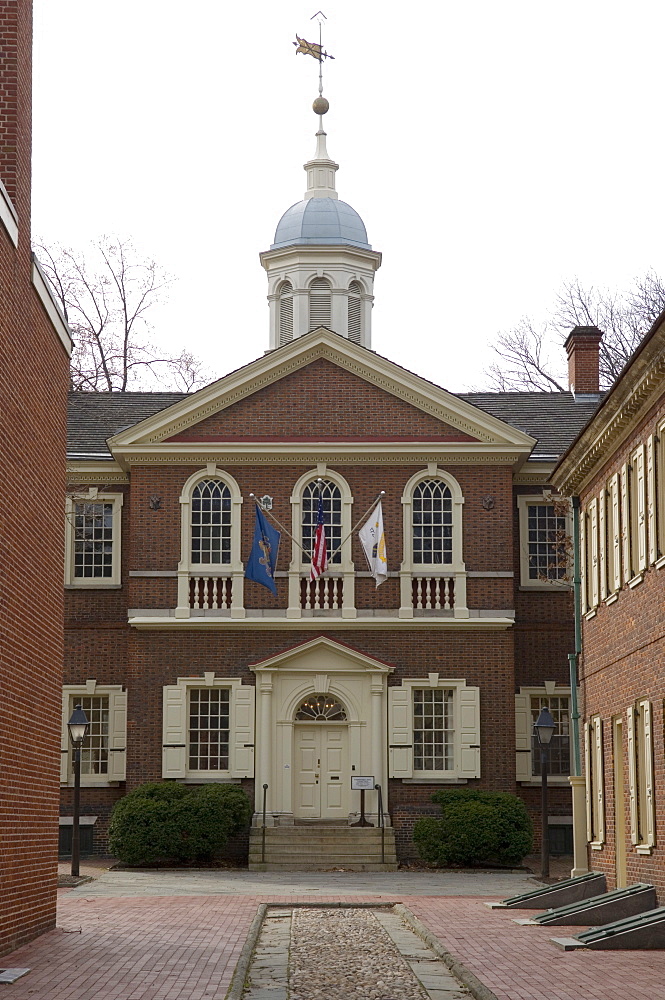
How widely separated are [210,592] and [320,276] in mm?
9730

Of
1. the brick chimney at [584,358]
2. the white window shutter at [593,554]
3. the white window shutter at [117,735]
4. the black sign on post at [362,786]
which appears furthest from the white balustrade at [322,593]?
the brick chimney at [584,358]

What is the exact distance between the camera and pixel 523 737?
3038 cm

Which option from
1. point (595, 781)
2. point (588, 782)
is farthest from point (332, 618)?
point (595, 781)

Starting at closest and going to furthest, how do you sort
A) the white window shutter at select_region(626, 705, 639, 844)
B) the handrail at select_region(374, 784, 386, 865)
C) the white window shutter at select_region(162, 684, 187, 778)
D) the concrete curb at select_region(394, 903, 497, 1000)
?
1. the concrete curb at select_region(394, 903, 497, 1000)
2. the white window shutter at select_region(626, 705, 639, 844)
3. the handrail at select_region(374, 784, 386, 865)
4. the white window shutter at select_region(162, 684, 187, 778)

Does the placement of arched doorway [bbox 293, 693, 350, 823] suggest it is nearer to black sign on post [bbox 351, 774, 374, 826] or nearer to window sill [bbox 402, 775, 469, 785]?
black sign on post [bbox 351, 774, 374, 826]

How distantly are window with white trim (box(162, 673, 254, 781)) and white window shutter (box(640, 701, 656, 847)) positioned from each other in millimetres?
12835

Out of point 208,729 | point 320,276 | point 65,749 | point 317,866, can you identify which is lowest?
point 317,866

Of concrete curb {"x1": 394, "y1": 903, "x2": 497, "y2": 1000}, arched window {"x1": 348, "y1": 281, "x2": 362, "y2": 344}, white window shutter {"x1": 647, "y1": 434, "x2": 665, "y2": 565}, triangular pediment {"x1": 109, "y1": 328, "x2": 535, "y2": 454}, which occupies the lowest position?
concrete curb {"x1": 394, "y1": 903, "x2": 497, "y2": 1000}

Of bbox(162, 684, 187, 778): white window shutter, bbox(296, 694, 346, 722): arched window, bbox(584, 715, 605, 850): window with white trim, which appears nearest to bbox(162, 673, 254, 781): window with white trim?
bbox(162, 684, 187, 778): white window shutter

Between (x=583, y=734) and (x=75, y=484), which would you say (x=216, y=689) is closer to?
(x=75, y=484)

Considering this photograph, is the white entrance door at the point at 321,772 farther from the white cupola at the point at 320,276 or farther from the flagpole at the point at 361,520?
the white cupola at the point at 320,276

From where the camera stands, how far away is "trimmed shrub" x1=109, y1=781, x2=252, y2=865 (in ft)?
91.1

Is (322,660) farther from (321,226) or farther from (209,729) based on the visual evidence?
(321,226)

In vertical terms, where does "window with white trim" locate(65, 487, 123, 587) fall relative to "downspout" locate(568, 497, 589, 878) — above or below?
above
